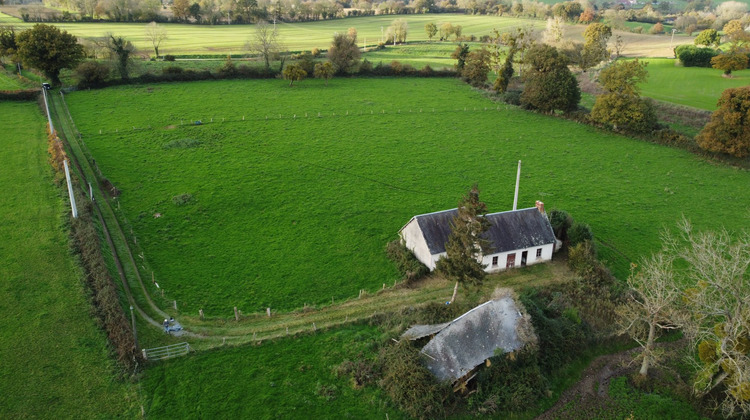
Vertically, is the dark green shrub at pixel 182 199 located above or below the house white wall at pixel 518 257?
above

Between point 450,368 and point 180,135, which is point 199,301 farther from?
point 180,135

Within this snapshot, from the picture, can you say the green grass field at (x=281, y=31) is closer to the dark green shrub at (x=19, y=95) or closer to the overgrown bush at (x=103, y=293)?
the dark green shrub at (x=19, y=95)

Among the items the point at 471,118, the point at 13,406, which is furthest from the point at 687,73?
the point at 13,406

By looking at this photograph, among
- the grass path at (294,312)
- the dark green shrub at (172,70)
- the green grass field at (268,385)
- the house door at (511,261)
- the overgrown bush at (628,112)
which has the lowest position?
the green grass field at (268,385)

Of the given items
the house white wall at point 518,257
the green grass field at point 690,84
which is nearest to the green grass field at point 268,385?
the house white wall at point 518,257

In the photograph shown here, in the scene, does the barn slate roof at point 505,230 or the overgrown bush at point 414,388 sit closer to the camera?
the overgrown bush at point 414,388

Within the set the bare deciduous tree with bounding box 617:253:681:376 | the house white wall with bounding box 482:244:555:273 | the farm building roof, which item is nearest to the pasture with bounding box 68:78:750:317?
the house white wall with bounding box 482:244:555:273

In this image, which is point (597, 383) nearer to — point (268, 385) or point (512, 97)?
point (268, 385)

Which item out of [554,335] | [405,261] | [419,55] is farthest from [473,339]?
[419,55]
